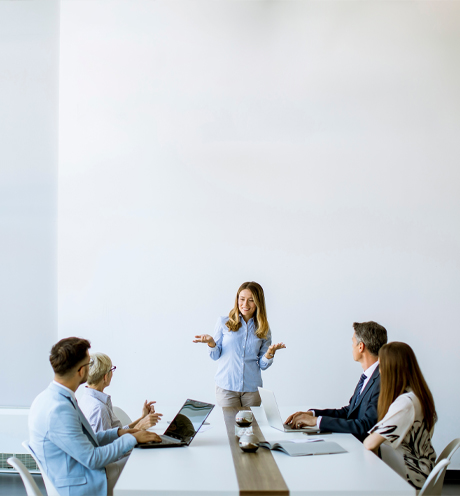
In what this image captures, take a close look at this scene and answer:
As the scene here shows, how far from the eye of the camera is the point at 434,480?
2.13 metres

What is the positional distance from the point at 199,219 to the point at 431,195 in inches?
Answer: 82.4

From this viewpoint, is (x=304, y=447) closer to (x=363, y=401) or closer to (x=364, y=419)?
(x=364, y=419)

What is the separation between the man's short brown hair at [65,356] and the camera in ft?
7.06

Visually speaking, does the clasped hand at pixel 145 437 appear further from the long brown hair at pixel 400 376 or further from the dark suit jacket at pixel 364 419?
the long brown hair at pixel 400 376

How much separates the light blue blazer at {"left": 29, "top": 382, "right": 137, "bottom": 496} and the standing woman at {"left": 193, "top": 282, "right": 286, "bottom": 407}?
1.37 m

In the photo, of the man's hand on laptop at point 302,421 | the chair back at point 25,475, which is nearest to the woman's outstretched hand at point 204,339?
the man's hand on laptop at point 302,421

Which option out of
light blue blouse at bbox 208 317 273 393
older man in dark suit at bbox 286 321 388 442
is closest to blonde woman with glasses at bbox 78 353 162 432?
older man in dark suit at bbox 286 321 388 442

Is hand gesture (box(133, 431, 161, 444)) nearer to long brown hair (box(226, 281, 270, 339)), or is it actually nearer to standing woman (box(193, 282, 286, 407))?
standing woman (box(193, 282, 286, 407))

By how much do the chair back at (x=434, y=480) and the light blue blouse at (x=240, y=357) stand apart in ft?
4.80

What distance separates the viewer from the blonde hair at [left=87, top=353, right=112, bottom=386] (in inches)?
101

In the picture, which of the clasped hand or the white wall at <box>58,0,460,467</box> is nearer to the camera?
the clasped hand

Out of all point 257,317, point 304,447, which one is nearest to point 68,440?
point 304,447

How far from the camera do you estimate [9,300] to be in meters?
4.57

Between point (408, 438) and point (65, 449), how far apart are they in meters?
1.54
